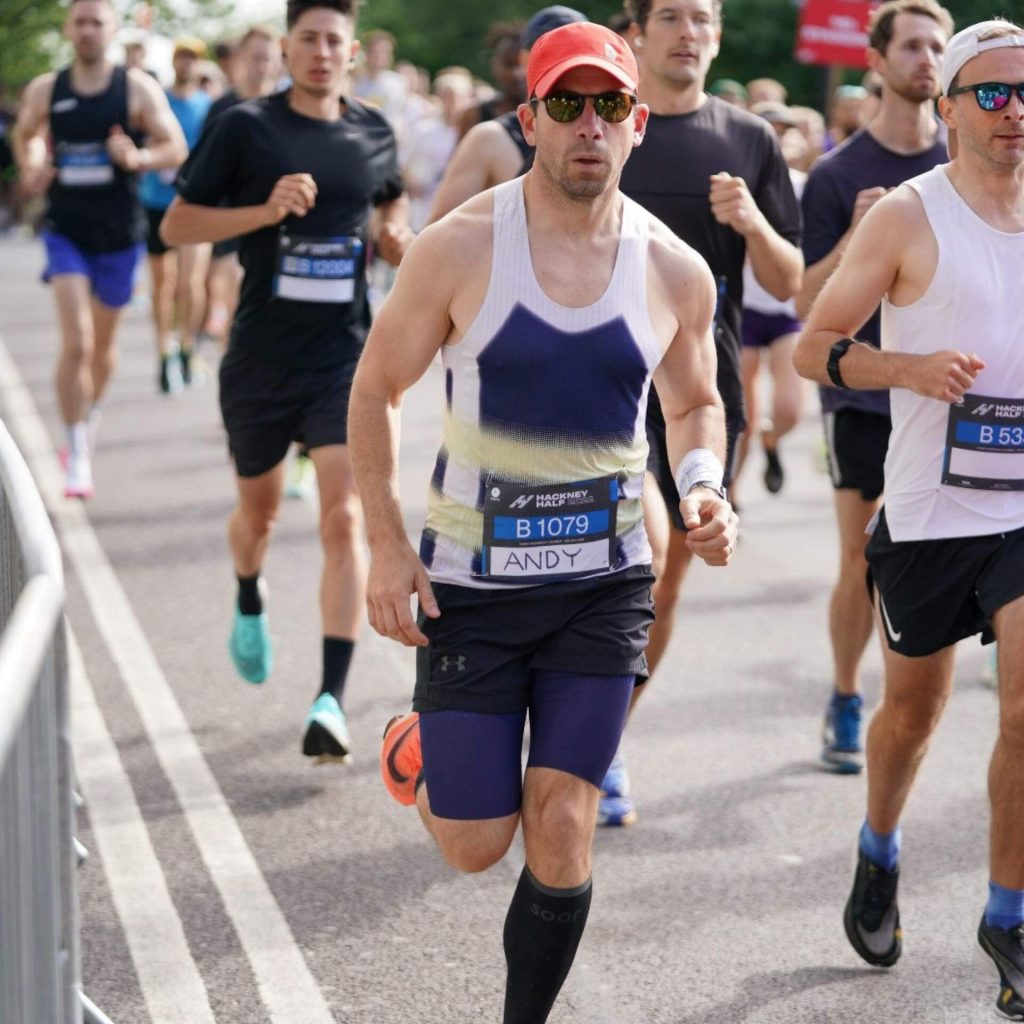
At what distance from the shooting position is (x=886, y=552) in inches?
179

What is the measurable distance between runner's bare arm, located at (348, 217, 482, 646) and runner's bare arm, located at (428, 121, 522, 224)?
2.50 meters

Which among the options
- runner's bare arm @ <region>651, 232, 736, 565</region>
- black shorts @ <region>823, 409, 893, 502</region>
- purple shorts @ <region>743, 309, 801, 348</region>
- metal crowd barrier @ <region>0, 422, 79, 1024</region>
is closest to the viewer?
metal crowd barrier @ <region>0, 422, 79, 1024</region>

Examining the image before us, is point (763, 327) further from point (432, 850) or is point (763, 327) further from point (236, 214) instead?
point (432, 850)

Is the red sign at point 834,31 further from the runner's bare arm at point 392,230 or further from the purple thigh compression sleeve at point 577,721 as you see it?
the purple thigh compression sleeve at point 577,721

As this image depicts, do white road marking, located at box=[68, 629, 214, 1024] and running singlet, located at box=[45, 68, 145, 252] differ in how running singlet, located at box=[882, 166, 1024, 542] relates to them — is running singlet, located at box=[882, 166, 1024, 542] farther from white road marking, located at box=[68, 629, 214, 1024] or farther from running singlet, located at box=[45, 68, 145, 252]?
running singlet, located at box=[45, 68, 145, 252]

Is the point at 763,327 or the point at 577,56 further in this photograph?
the point at 763,327

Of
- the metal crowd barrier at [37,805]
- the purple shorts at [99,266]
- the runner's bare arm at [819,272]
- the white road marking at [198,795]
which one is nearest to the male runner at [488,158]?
the runner's bare arm at [819,272]

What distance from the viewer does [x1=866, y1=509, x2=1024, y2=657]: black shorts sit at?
14.3ft

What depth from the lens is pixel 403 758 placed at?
425cm

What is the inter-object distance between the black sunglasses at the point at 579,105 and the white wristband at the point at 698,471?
0.70m

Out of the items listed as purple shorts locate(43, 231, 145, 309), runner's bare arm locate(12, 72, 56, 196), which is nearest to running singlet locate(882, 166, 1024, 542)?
purple shorts locate(43, 231, 145, 309)

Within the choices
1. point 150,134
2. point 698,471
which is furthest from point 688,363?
point 150,134

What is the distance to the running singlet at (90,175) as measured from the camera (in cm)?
1062

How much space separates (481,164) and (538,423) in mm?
2740
